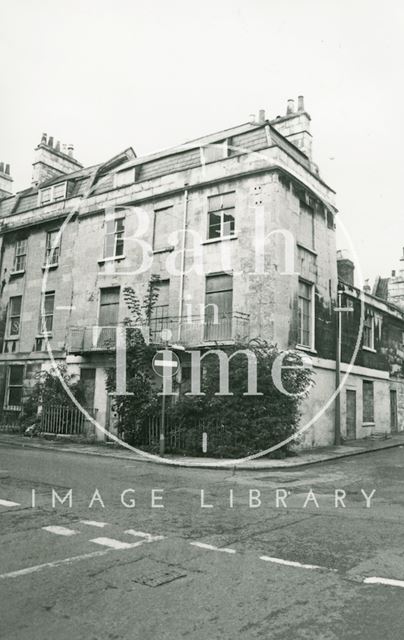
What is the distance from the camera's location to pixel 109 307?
2142 cm

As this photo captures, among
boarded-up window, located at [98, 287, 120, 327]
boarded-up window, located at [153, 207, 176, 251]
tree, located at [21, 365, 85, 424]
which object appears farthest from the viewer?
boarded-up window, located at [98, 287, 120, 327]

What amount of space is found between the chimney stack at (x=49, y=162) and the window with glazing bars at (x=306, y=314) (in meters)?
15.4

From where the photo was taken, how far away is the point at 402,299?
31.2 metres

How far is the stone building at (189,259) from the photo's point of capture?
1827cm

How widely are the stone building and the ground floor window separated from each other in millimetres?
70

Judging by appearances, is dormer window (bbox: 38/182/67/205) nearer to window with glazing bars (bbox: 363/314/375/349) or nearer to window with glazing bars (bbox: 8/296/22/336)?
window with glazing bars (bbox: 8/296/22/336)

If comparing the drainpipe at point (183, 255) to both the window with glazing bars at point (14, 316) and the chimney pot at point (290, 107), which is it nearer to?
the chimney pot at point (290, 107)

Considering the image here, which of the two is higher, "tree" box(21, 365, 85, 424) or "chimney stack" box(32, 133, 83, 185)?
"chimney stack" box(32, 133, 83, 185)

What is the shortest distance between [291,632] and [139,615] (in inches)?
42.3

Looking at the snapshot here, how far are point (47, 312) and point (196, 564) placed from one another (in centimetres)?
1984

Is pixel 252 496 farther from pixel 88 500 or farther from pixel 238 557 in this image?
pixel 238 557

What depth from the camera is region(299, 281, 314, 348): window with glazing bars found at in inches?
762

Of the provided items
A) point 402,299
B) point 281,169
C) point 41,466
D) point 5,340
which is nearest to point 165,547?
point 41,466

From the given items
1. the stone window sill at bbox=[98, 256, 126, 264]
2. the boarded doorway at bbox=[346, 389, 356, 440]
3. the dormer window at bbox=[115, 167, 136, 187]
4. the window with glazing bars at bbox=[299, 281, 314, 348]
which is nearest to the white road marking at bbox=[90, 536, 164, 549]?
the window with glazing bars at bbox=[299, 281, 314, 348]
